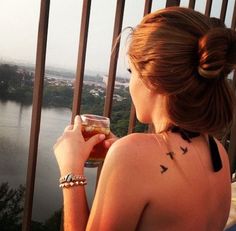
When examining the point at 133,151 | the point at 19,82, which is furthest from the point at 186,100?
the point at 19,82

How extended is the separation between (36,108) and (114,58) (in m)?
0.44

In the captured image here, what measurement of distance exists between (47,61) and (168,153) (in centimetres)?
68

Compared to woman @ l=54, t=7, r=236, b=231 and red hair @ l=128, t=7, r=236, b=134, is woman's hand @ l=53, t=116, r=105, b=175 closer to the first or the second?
woman @ l=54, t=7, r=236, b=231

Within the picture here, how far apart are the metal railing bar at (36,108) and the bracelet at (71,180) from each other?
18.0 inches

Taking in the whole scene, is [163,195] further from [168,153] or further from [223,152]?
[223,152]

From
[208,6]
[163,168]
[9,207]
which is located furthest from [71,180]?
[9,207]

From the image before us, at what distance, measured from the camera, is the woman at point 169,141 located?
89 centimetres

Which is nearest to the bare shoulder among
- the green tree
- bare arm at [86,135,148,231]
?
bare arm at [86,135,148,231]

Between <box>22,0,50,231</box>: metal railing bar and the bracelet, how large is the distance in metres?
0.46

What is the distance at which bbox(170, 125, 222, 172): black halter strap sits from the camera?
99 centimetres

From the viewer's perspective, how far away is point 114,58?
164 centimetres

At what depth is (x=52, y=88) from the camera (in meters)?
1.66

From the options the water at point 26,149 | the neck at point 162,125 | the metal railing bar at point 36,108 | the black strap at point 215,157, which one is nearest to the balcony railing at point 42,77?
the metal railing bar at point 36,108

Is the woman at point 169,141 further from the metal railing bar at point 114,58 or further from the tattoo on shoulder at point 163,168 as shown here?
the metal railing bar at point 114,58
